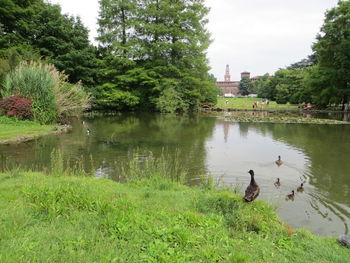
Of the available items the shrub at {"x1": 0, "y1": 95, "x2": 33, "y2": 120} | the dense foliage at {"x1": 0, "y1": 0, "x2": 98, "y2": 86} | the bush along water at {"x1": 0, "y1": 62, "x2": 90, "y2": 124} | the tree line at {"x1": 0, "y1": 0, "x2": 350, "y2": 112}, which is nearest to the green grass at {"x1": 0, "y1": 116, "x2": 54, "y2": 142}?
the shrub at {"x1": 0, "y1": 95, "x2": 33, "y2": 120}

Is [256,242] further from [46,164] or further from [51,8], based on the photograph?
[51,8]

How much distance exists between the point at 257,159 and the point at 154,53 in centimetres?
2293

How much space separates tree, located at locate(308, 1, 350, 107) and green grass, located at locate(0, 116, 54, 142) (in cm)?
2955

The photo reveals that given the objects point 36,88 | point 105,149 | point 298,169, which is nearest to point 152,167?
point 105,149

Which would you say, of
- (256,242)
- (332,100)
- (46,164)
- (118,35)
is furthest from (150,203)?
(332,100)

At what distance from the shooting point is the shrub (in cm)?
1399

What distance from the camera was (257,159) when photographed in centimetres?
970

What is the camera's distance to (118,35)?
2969 cm

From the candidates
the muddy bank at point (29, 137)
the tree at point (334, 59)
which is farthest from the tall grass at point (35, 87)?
the tree at point (334, 59)

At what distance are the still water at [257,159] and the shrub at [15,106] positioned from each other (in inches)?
126

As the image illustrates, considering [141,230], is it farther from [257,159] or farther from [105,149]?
[105,149]

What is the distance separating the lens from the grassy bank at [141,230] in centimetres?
293

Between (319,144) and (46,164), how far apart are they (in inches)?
481

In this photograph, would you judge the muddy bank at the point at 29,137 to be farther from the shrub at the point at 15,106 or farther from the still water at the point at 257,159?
the shrub at the point at 15,106
